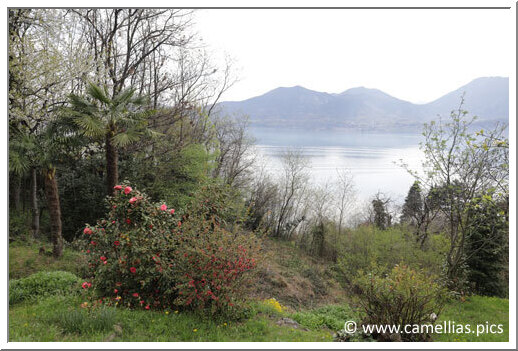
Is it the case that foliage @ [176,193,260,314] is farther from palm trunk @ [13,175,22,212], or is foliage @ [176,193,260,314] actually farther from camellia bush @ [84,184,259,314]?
palm trunk @ [13,175,22,212]

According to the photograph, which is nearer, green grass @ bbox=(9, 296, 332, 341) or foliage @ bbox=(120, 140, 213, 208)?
green grass @ bbox=(9, 296, 332, 341)

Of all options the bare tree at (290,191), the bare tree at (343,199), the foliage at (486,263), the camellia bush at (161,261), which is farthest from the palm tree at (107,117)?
the bare tree at (290,191)

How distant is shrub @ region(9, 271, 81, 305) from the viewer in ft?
14.7

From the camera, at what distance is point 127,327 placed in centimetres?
349

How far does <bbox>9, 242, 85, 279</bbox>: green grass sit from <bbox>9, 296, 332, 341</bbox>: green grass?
187 cm

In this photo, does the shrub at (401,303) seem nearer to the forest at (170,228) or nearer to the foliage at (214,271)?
the forest at (170,228)

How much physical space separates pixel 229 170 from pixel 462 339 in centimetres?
1608

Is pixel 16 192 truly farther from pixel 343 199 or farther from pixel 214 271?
pixel 343 199

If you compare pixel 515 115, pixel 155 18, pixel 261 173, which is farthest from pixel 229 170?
pixel 515 115

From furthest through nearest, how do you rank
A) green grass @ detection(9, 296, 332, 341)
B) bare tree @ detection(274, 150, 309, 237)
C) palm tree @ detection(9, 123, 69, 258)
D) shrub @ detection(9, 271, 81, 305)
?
bare tree @ detection(274, 150, 309, 237) → palm tree @ detection(9, 123, 69, 258) → shrub @ detection(9, 271, 81, 305) → green grass @ detection(9, 296, 332, 341)

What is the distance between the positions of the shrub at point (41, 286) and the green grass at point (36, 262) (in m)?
1.00

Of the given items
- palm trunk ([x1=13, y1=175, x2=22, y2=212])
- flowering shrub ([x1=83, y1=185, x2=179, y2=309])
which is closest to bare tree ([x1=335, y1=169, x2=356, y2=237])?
flowering shrub ([x1=83, y1=185, x2=179, y2=309])

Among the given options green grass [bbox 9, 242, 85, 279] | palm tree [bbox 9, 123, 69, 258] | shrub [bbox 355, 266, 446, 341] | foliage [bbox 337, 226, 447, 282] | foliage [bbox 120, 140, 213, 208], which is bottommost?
foliage [bbox 337, 226, 447, 282]

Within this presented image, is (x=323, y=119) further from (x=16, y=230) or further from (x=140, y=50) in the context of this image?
(x=16, y=230)
